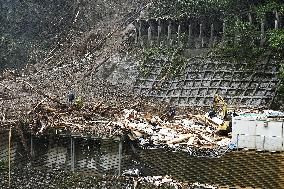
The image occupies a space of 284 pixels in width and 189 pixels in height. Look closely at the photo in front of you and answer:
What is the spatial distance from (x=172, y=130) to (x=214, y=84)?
820 centimetres

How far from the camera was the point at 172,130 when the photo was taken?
2145 centimetres

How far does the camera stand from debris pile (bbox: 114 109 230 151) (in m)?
19.7

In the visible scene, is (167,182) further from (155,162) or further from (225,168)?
(225,168)

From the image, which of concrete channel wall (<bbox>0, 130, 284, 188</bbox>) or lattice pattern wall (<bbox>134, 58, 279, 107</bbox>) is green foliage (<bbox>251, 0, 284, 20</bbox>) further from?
concrete channel wall (<bbox>0, 130, 284, 188</bbox>)

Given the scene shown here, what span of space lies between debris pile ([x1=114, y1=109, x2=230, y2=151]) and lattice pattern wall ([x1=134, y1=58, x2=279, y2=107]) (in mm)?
4376

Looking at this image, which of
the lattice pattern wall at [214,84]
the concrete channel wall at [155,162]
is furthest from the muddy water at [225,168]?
the lattice pattern wall at [214,84]

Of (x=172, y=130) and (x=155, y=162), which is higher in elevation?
(x=172, y=130)

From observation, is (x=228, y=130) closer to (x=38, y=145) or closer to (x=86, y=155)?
(x=86, y=155)

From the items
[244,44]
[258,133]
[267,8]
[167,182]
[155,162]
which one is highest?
[267,8]

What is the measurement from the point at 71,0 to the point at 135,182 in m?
24.3

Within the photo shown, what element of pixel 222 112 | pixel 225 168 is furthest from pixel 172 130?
pixel 225 168

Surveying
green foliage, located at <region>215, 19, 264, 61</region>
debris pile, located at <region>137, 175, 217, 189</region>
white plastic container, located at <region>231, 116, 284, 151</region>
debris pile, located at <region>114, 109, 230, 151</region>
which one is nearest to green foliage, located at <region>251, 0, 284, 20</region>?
green foliage, located at <region>215, 19, 264, 61</region>

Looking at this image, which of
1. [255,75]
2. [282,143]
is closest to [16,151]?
[282,143]

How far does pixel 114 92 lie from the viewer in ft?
100
